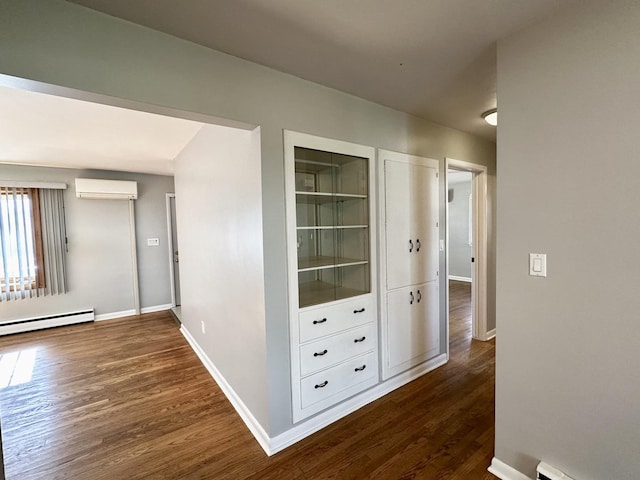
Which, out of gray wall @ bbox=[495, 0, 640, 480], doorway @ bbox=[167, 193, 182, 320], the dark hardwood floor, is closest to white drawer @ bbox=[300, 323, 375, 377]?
the dark hardwood floor

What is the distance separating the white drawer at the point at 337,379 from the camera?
2.02m

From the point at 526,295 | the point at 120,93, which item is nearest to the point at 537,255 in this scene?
the point at 526,295

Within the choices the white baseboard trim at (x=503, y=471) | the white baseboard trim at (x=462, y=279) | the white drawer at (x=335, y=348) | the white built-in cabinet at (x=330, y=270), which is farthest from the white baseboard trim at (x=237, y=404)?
the white baseboard trim at (x=462, y=279)

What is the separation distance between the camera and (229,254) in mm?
2336

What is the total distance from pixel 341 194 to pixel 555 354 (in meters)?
1.65

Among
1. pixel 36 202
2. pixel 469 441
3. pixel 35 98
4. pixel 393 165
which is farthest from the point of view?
pixel 36 202

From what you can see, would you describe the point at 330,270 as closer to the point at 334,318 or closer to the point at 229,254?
the point at 334,318

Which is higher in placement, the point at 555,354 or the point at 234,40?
the point at 234,40

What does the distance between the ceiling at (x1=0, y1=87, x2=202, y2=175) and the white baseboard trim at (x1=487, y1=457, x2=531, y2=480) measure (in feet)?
11.1

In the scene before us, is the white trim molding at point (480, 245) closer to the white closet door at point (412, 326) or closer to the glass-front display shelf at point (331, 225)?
the white closet door at point (412, 326)

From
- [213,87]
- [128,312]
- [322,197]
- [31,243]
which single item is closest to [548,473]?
[322,197]

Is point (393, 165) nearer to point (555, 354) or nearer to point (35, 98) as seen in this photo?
point (555, 354)

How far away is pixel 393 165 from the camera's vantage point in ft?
8.13

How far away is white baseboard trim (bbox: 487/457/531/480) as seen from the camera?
5.14 ft
